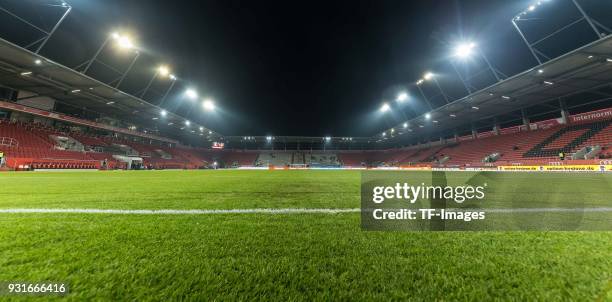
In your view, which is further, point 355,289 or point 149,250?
point 149,250

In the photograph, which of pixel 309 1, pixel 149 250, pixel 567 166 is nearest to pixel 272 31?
pixel 309 1

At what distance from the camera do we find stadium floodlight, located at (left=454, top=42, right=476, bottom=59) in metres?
20.7

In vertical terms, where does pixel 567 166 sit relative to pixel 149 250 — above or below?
above

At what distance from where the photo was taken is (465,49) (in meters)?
21.1

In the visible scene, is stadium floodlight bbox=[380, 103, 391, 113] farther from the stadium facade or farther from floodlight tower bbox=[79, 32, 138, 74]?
floodlight tower bbox=[79, 32, 138, 74]

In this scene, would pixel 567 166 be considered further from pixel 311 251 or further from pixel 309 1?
pixel 311 251

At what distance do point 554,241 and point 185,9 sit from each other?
2170cm

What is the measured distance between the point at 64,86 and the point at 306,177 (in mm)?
23458

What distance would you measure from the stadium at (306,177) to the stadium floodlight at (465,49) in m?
0.29

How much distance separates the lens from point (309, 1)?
55.4 ft

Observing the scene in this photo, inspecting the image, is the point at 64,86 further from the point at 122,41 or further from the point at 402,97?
the point at 402,97

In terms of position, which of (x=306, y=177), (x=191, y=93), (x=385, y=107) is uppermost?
(x=385, y=107)

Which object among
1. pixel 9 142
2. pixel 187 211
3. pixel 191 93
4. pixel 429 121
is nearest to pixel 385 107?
pixel 429 121

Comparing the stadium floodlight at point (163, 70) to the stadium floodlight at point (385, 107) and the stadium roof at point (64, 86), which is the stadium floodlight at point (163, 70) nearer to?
the stadium roof at point (64, 86)
